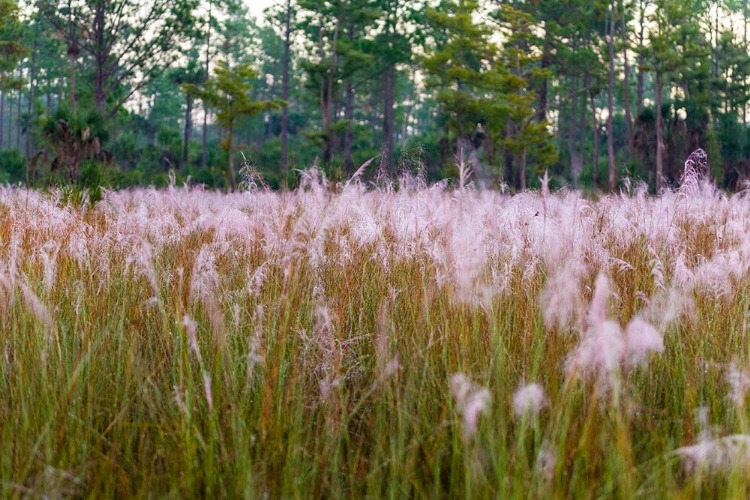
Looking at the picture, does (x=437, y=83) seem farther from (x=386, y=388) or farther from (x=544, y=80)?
(x=386, y=388)

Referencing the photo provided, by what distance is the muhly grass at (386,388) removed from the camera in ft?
5.04

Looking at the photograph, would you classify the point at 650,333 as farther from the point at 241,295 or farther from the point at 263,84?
the point at 263,84

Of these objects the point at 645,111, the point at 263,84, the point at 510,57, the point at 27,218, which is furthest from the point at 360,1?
the point at 263,84

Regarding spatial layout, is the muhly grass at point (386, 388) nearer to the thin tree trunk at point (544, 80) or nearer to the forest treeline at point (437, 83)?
the forest treeline at point (437, 83)

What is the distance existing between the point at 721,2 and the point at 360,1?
23696 mm

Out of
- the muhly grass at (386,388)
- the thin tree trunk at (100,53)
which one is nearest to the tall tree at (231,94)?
the thin tree trunk at (100,53)

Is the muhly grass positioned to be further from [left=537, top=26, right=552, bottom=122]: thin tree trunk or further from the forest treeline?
[left=537, top=26, right=552, bottom=122]: thin tree trunk

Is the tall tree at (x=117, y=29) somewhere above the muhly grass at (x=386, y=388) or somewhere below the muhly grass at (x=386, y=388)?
above

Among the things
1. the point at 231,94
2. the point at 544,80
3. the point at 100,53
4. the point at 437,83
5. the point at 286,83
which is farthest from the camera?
the point at 286,83

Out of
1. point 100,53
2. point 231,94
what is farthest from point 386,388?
point 100,53

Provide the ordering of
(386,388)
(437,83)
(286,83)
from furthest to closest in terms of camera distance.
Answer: (286,83) → (437,83) → (386,388)

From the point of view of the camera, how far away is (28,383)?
2.05 meters

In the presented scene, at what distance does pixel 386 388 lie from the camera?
1.96 m

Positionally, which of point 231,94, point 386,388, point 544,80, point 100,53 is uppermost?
point 544,80
